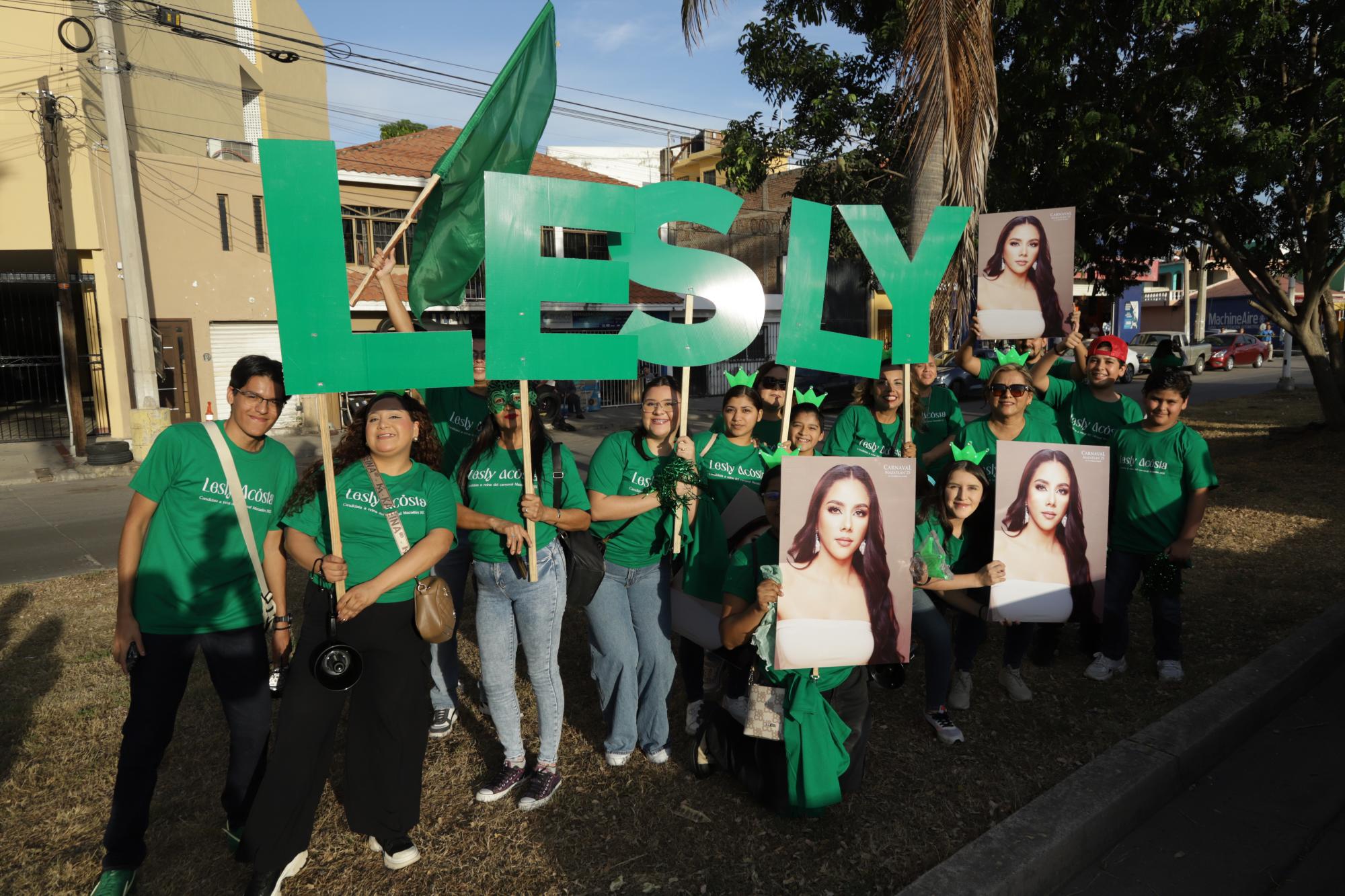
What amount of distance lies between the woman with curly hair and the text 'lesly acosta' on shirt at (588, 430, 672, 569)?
2.57 ft

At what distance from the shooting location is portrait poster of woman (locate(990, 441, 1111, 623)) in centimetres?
421

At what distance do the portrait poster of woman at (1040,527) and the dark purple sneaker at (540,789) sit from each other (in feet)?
7.25

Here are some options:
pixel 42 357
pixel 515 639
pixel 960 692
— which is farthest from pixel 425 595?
pixel 42 357

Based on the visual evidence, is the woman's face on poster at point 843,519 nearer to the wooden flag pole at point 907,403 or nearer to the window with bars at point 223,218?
the wooden flag pole at point 907,403

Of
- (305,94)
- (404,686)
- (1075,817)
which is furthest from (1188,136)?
(305,94)

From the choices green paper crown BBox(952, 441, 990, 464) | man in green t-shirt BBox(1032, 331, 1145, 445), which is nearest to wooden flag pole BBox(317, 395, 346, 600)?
green paper crown BBox(952, 441, 990, 464)

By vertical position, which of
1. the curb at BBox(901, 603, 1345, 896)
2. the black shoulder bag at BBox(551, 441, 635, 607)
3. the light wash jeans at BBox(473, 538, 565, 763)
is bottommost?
the curb at BBox(901, 603, 1345, 896)

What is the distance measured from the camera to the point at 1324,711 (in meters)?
4.45

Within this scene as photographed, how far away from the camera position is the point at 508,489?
367 cm

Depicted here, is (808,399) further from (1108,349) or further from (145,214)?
(145,214)

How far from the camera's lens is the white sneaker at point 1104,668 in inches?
185

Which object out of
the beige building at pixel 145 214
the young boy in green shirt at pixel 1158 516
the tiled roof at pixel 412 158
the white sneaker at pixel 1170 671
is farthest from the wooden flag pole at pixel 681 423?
the tiled roof at pixel 412 158

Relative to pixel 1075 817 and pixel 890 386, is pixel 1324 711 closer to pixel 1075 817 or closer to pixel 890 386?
pixel 1075 817

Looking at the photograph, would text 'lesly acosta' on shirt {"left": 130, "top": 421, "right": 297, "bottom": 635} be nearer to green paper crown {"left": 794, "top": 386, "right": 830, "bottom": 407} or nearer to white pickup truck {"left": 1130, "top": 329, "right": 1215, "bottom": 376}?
green paper crown {"left": 794, "top": 386, "right": 830, "bottom": 407}
